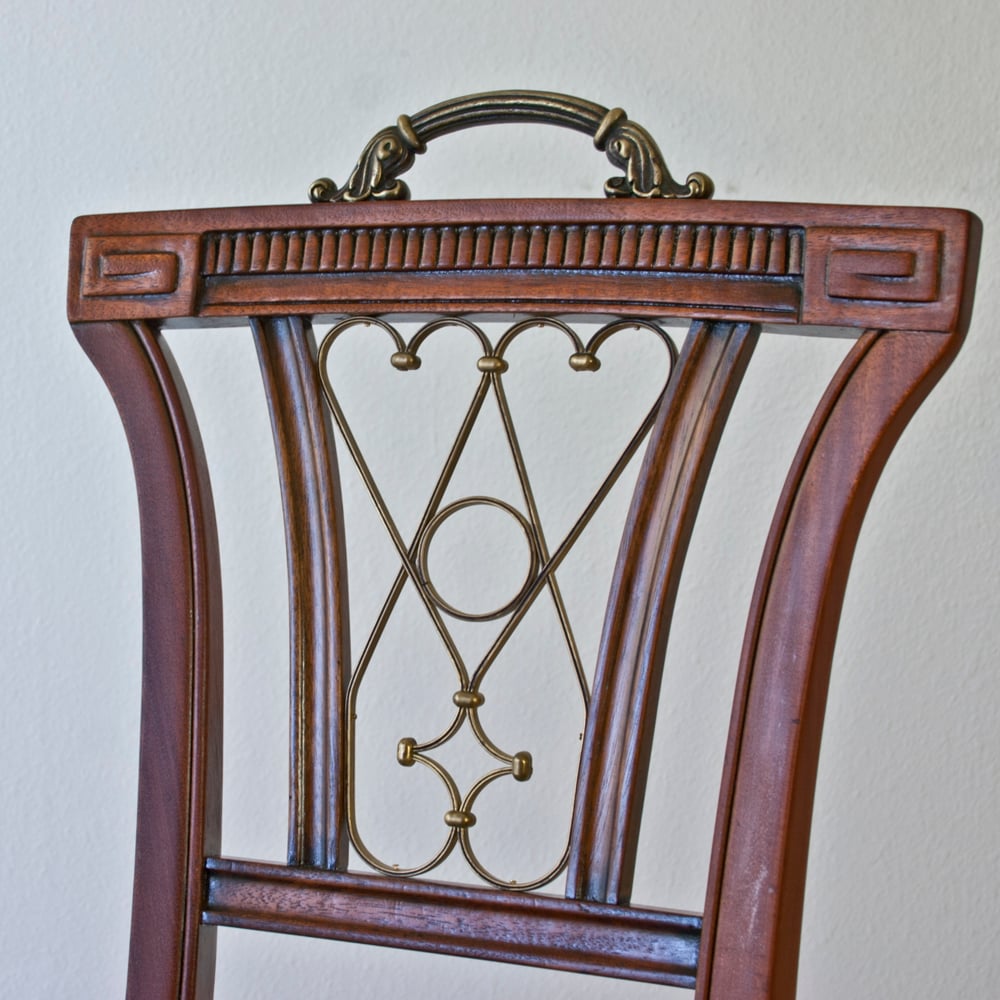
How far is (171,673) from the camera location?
1.47 ft

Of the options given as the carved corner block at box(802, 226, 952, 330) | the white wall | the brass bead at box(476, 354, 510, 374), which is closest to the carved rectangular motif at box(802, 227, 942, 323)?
the carved corner block at box(802, 226, 952, 330)

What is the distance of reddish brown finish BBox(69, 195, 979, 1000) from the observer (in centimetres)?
38

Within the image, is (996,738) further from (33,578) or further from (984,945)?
(33,578)

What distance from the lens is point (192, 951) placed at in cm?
44

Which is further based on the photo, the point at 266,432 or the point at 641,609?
the point at 266,432

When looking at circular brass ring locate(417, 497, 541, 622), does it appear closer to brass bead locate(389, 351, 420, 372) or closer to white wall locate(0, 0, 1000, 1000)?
brass bead locate(389, 351, 420, 372)

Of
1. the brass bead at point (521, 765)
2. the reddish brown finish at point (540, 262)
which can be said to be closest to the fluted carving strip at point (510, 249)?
the reddish brown finish at point (540, 262)

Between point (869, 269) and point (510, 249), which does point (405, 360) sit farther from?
point (869, 269)

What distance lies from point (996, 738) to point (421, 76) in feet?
1.66

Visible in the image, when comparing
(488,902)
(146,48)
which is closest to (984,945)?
(488,902)

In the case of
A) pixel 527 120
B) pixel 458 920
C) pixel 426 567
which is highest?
pixel 527 120

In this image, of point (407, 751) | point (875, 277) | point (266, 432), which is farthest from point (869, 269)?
point (266, 432)

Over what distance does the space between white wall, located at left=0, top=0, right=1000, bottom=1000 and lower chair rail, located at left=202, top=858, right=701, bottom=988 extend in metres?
0.35

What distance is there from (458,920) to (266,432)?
439mm
